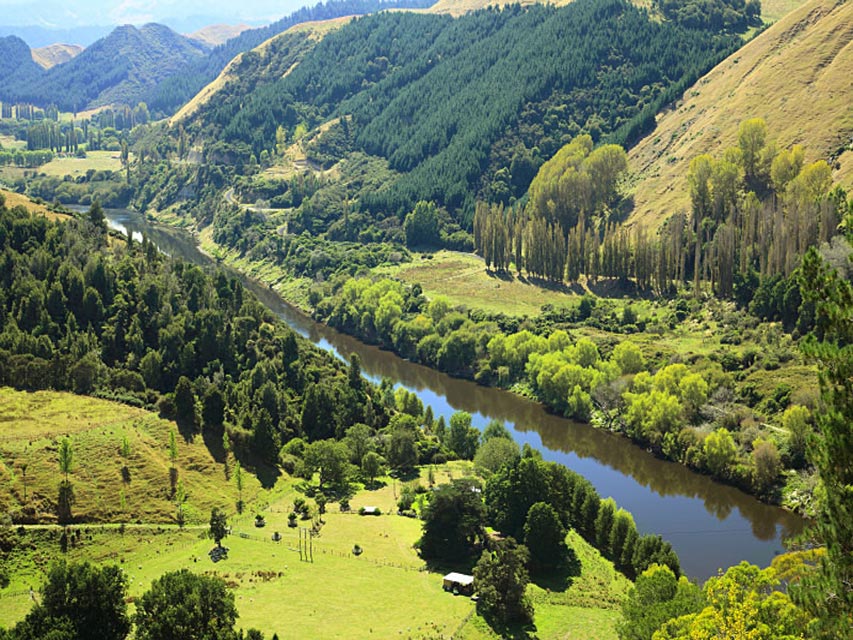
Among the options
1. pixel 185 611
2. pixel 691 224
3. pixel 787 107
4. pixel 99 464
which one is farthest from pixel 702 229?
pixel 185 611

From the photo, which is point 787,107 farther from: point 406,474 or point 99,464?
point 99,464

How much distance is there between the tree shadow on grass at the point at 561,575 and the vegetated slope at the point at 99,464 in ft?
89.7

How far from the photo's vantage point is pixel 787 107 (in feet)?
582

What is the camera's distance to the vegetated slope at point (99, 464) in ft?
248

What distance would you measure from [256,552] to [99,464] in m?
16.8

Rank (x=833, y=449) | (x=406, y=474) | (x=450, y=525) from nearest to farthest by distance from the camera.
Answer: (x=833, y=449), (x=450, y=525), (x=406, y=474)

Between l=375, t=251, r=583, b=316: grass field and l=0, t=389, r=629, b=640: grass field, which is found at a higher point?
l=375, t=251, r=583, b=316: grass field

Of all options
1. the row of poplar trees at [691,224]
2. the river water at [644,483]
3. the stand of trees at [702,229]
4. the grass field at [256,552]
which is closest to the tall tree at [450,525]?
the grass field at [256,552]

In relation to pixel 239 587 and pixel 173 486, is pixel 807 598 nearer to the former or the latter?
pixel 239 587

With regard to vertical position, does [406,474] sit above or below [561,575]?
above

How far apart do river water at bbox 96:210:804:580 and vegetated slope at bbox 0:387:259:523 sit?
37.9 meters

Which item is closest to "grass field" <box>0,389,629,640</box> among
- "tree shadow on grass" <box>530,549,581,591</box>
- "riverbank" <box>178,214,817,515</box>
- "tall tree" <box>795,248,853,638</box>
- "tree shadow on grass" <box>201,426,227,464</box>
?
"tree shadow on grass" <box>530,549,581,591</box>

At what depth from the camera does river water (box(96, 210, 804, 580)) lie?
87.1 metres

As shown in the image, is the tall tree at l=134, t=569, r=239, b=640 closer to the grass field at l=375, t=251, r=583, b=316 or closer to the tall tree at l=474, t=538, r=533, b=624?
the tall tree at l=474, t=538, r=533, b=624
